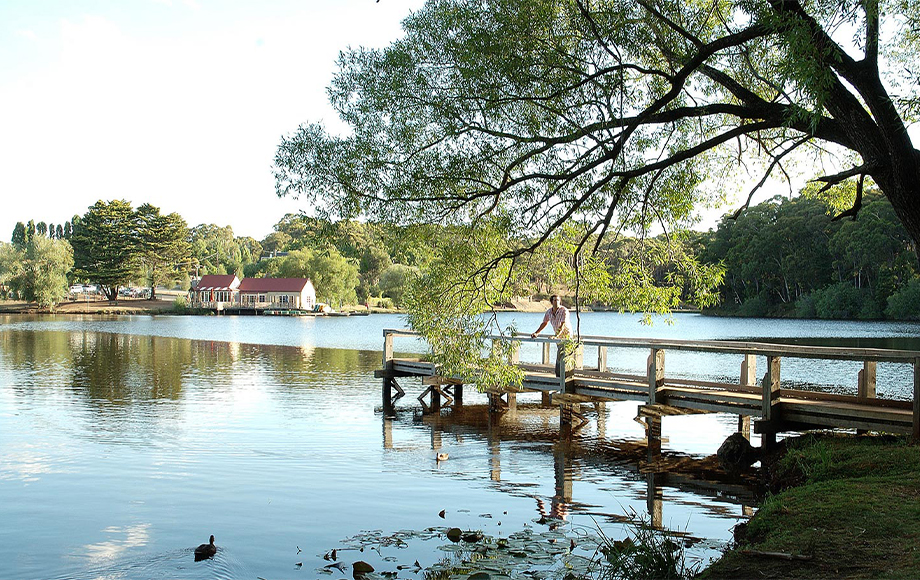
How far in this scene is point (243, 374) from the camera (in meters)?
30.5

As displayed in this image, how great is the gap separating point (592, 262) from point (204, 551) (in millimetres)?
6525

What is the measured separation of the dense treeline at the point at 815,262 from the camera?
6775 cm

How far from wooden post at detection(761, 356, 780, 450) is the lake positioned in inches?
39.7

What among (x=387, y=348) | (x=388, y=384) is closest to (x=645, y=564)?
(x=388, y=384)

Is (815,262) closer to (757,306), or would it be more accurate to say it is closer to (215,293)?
(757,306)

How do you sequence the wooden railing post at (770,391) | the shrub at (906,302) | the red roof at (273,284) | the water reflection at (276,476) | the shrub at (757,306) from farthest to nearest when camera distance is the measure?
the red roof at (273,284), the shrub at (757,306), the shrub at (906,302), the wooden railing post at (770,391), the water reflection at (276,476)

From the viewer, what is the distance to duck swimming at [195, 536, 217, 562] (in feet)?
27.9

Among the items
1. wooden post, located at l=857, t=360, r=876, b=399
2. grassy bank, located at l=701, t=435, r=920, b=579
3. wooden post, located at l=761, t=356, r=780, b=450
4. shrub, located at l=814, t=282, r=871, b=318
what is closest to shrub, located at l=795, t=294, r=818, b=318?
shrub, located at l=814, t=282, r=871, b=318

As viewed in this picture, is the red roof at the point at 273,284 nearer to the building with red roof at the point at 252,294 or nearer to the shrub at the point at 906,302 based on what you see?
the building with red roof at the point at 252,294

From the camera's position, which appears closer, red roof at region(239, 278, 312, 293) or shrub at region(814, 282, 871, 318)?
shrub at region(814, 282, 871, 318)

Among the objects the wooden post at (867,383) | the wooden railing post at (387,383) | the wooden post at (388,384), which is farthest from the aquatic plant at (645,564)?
the wooden railing post at (387,383)

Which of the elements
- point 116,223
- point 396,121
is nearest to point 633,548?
point 396,121

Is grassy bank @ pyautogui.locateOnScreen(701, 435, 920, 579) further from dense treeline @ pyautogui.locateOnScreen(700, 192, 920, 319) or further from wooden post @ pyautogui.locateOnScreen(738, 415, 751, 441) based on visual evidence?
dense treeline @ pyautogui.locateOnScreen(700, 192, 920, 319)

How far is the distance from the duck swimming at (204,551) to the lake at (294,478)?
3.4 inches
